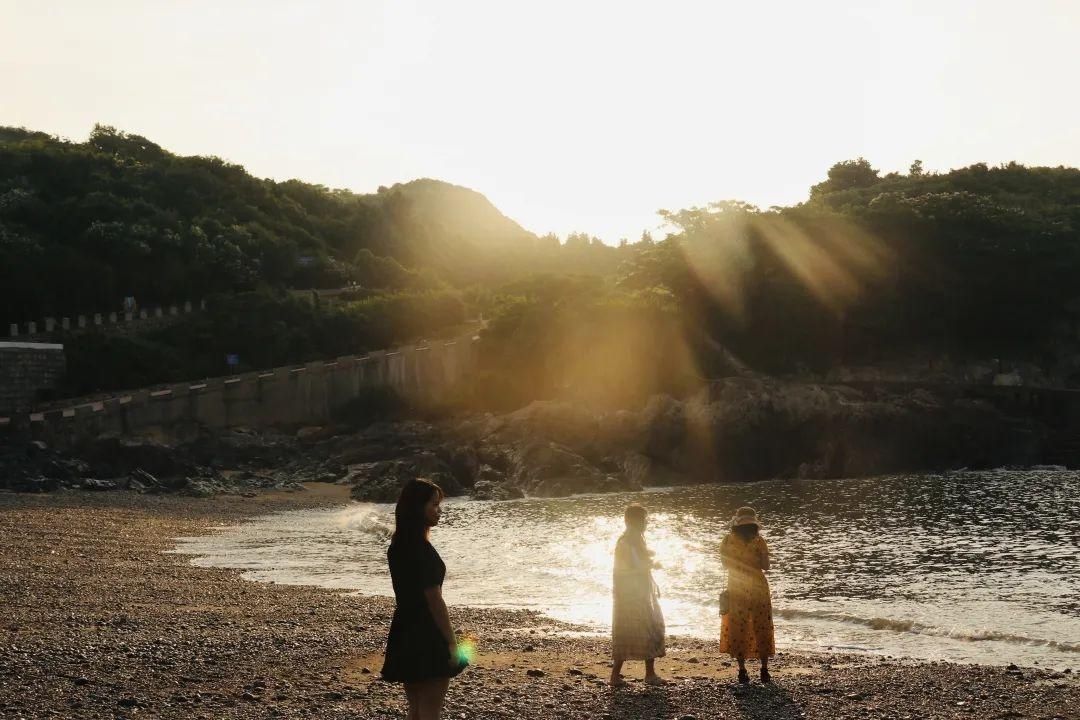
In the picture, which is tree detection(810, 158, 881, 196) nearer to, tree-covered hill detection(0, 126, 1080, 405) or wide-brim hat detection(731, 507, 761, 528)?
tree-covered hill detection(0, 126, 1080, 405)

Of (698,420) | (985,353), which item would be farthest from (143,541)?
(985,353)

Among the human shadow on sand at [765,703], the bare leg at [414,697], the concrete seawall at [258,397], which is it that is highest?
the concrete seawall at [258,397]

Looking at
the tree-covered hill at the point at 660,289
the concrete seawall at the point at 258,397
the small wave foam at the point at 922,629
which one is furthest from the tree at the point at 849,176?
the small wave foam at the point at 922,629

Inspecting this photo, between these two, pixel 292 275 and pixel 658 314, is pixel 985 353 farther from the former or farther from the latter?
pixel 292 275

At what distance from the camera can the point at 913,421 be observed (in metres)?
58.8

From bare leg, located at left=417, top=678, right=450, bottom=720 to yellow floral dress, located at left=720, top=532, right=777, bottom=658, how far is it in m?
5.92

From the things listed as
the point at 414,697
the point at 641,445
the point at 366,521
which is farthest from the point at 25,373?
the point at 414,697

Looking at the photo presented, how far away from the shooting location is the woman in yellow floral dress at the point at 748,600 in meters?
13.6

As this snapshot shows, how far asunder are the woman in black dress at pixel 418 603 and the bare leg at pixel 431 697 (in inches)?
1.7

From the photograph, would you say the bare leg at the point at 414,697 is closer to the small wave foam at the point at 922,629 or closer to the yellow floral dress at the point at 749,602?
the yellow floral dress at the point at 749,602

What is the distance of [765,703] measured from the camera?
12.5 metres

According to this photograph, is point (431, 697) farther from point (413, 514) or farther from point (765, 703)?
point (765, 703)

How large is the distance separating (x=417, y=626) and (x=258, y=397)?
51.9 metres

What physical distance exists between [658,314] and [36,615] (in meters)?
57.8
